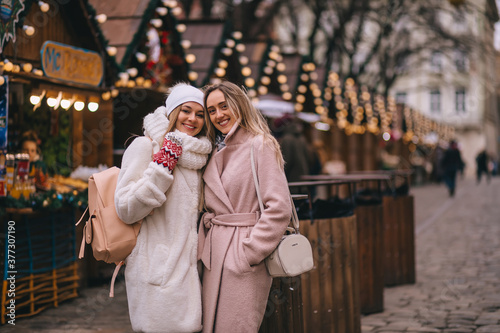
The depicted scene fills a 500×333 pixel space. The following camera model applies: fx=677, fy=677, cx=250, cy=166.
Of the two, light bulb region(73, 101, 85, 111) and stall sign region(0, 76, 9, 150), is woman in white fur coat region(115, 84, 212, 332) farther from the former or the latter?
light bulb region(73, 101, 85, 111)

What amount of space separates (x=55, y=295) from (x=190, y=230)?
403 centimetres

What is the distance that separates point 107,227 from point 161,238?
0.94 ft

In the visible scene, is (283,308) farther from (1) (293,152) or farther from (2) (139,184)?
(1) (293,152)

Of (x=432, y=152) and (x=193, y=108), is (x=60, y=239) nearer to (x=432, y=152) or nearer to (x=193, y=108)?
(x=193, y=108)

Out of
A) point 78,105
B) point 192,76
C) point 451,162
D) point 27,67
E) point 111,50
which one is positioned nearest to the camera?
point 27,67

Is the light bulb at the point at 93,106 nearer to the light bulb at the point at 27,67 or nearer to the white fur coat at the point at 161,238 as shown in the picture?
the light bulb at the point at 27,67

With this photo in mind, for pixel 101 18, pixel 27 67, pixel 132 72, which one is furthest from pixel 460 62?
pixel 27 67

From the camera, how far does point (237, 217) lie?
11.8ft

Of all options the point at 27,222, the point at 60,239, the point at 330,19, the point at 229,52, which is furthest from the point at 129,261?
the point at 330,19

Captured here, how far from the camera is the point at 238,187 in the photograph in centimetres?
362

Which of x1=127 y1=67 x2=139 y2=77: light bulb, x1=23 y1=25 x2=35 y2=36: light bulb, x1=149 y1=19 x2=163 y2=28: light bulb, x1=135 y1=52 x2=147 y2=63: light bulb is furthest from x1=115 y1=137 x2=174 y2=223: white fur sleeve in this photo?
x1=149 y1=19 x2=163 y2=28: light bulb

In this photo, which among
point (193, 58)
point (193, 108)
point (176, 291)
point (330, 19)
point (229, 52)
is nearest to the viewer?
point (176, 291)

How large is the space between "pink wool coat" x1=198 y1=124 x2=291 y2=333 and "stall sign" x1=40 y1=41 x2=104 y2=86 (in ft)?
14.1

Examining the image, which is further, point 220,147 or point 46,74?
point 46,74
